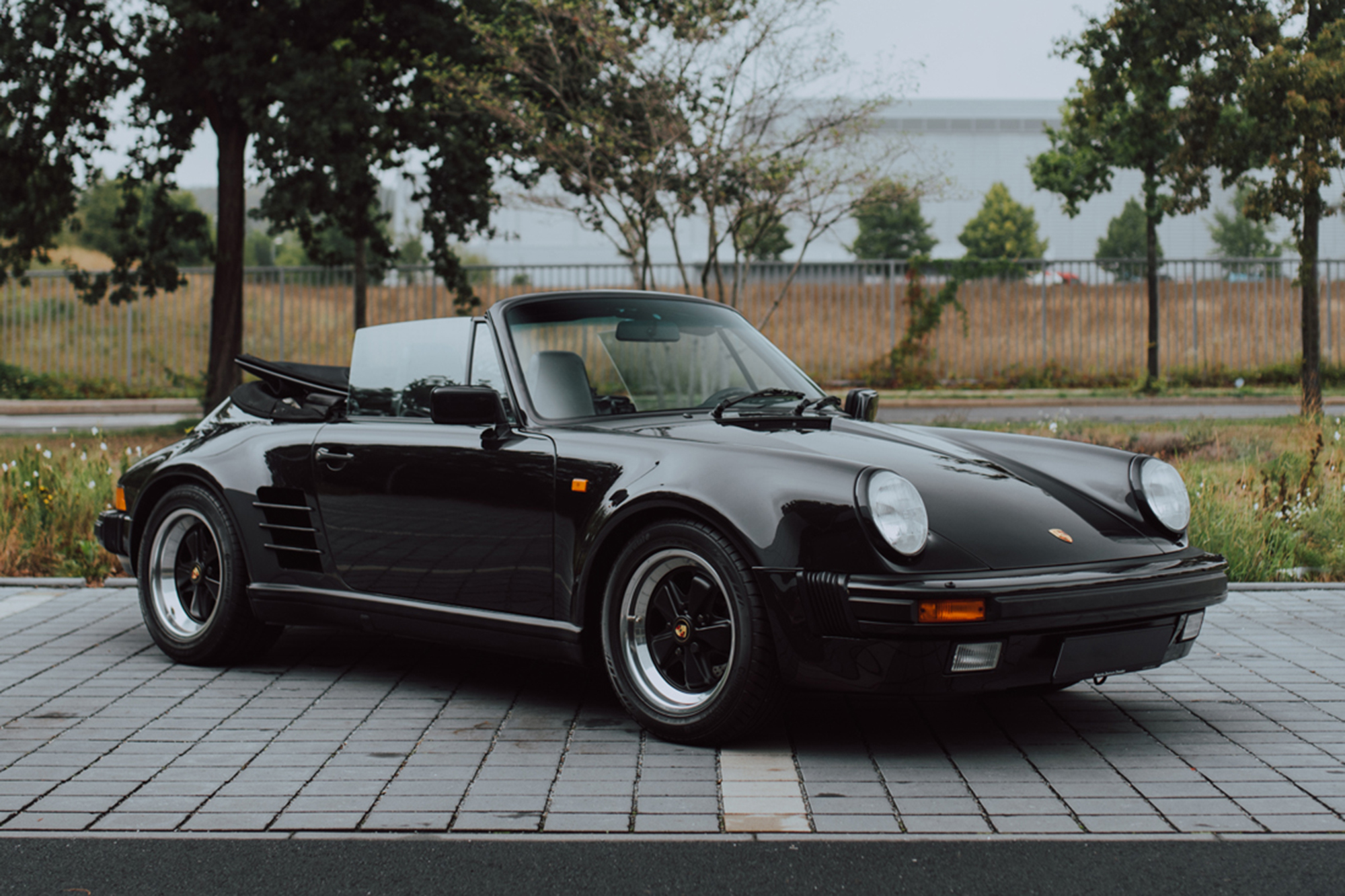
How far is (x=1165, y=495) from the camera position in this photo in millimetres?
4504

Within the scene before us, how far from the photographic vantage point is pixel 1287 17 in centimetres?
1606

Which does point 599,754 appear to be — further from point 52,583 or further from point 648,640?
point 52,583

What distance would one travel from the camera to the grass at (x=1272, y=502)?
7.39 m

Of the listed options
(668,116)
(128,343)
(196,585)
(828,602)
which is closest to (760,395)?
(828,602)

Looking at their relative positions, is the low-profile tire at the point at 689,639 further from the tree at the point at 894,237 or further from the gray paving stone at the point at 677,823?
the tree at the point at 894,237

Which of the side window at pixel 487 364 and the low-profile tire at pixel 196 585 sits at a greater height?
the side window at pixel 487 364

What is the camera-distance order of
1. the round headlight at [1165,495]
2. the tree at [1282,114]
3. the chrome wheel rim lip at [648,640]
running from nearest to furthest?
the chrome wheel rim lip at [648,640], the round headlight at [1165,495], the tree at [1282,114]

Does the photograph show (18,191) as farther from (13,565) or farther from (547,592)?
(547,592)

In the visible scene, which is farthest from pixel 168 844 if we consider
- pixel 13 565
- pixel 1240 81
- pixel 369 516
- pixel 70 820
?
pixel 1240 81

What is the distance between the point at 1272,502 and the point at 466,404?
5445mm

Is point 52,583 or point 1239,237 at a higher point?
point 1239,237

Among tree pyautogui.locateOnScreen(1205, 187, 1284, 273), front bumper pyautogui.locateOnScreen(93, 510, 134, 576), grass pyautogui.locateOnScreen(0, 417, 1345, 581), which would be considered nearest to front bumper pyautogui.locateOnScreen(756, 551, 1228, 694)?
front bumper pyautogui.locateOnScreen(93, 510, 134, 576)

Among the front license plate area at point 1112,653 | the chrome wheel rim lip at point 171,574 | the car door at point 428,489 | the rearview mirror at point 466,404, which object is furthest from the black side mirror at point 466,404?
the front license plate area at point 1112,653

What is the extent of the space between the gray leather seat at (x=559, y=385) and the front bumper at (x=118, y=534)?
222 cm
